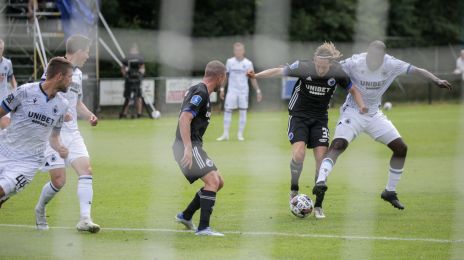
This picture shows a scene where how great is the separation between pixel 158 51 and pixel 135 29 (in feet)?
1.63

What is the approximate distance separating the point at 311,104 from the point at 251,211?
1.49 metres

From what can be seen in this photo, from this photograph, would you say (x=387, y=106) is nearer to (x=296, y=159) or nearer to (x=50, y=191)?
(x=296, y=159)

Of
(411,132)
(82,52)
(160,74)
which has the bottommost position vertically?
(411,132)

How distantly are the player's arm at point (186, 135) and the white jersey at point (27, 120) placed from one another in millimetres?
1260

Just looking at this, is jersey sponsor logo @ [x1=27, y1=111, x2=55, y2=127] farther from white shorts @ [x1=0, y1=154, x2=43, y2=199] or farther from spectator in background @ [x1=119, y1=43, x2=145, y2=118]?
spectator in background @ [x1=119, y1=43, x2=145, y2=118]

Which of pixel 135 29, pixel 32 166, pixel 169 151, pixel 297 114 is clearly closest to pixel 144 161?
pixel 169 151

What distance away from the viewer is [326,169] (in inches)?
402

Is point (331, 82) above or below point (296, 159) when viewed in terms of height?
above

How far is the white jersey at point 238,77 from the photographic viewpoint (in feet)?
68.0

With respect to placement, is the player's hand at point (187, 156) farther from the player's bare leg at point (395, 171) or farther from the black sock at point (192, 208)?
the player's bare leg at point (395, 171)

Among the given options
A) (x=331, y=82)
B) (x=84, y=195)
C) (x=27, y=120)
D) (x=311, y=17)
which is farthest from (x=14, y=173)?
(x=311, y=17)

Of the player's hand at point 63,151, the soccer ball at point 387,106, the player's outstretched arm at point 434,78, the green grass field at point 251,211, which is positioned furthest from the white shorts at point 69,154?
the soccer ball at point 387,106

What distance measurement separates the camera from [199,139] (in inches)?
356

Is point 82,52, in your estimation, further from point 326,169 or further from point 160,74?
point 160,74
